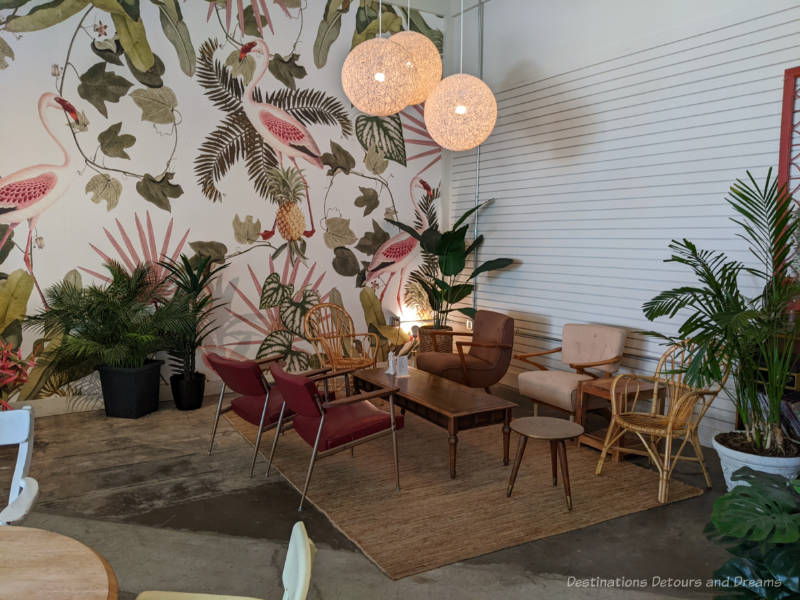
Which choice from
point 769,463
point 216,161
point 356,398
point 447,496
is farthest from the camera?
point 216,161

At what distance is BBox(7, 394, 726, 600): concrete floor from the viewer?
2.83 metres

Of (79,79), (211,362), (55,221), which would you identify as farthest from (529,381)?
(79,79)

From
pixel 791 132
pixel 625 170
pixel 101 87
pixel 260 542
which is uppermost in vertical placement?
pixel 101 87

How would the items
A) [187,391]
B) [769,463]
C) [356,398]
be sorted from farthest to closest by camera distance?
[187,391]
[356,398]
[769,463]

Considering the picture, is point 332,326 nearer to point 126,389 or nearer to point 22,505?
point 126,389

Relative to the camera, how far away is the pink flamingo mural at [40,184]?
17.3 feet

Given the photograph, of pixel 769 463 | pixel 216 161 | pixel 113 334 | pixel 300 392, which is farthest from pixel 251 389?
pixel 769 463

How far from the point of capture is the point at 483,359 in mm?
5875

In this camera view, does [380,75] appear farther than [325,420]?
Yes

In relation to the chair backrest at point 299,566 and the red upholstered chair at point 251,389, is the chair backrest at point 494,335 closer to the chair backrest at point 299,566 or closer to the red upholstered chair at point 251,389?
the red upholstered chair at point 251,389

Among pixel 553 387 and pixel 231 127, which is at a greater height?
pixel 231 127

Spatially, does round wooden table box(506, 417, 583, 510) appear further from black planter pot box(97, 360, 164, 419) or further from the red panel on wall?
black planter pot box(97, 360, 164, 419)

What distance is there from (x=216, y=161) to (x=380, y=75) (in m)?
2.27

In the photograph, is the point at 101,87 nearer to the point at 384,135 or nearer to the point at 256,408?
the point at 384,135
